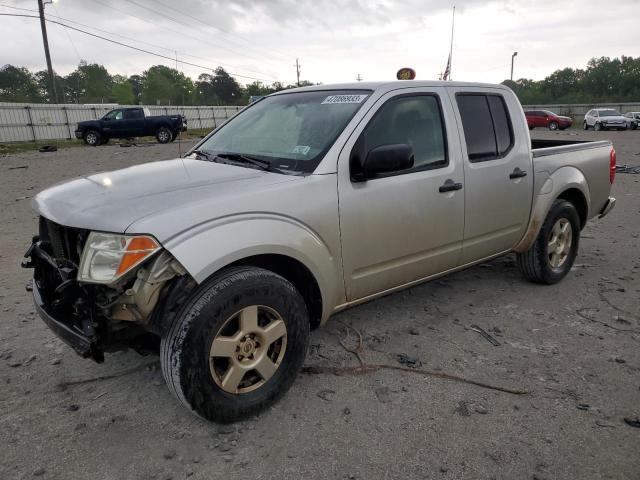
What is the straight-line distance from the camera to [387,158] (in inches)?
107

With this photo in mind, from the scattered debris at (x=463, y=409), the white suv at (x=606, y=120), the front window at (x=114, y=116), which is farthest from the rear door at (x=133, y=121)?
the white suv at (x=606, y=120)

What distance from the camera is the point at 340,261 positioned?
2.84 meters

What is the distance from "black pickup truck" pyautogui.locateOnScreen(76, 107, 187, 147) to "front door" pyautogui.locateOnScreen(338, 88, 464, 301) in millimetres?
20701

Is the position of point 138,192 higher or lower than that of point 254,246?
higher

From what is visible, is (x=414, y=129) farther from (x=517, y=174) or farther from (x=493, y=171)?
(x=517, y=174)

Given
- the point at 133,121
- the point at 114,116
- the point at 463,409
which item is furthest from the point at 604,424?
the point at 114,116

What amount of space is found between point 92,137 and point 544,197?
22.3 meters

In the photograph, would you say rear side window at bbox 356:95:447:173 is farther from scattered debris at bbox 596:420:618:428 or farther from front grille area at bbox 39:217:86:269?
scattered debris at bbox 596:420:618:428

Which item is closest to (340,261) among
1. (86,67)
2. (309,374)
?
(309,374)

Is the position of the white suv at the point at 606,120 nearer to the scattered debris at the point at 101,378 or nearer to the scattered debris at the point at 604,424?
the scattered debris at the point at 604,424

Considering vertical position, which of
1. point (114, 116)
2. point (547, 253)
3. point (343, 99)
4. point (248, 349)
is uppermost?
point (114, 116)

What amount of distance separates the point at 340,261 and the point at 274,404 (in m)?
0.88

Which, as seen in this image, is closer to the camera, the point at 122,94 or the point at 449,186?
the point at 449,186

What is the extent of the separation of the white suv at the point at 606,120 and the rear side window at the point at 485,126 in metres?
30.1
